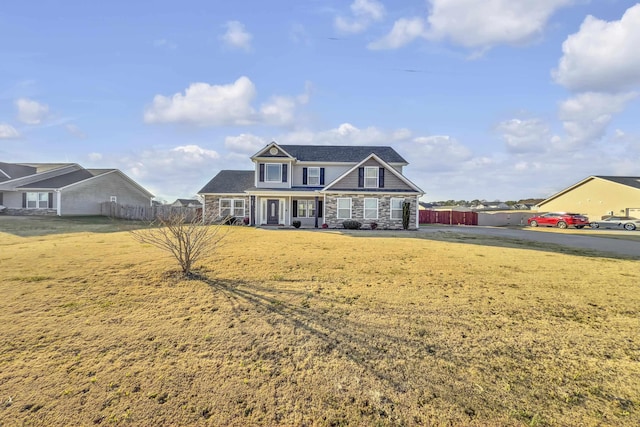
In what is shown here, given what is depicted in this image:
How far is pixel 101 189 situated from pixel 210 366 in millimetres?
36477

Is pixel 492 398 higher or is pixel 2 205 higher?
pixel 2 205

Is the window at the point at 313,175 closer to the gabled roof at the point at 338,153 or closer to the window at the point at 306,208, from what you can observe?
the gabled roof at the point at 338,153

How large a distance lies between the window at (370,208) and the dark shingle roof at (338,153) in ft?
17.0

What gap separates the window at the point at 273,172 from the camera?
2569cm

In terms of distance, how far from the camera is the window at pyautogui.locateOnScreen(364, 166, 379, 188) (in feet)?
79.5

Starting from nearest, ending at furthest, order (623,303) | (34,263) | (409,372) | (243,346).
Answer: (409,372) < (243,346) < (623,303) < (34,263)

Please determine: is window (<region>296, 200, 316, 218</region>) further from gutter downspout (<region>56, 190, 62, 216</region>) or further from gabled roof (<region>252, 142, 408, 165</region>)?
gutter downspout (<region>56, 190, 62, 216</region>)

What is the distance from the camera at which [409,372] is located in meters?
3.79

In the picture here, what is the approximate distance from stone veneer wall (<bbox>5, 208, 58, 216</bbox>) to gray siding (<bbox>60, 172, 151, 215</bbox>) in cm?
91

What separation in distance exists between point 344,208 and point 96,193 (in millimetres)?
26613

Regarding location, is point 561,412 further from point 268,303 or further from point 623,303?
point 623,303

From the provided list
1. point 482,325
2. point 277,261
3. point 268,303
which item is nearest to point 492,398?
point 482,325

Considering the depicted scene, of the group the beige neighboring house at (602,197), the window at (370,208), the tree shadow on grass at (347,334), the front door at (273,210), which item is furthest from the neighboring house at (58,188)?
the beige neighboring house at (602,197)

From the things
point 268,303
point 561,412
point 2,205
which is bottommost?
point 561,412
